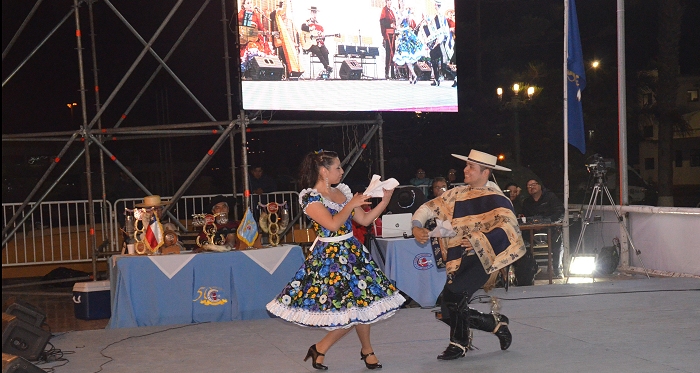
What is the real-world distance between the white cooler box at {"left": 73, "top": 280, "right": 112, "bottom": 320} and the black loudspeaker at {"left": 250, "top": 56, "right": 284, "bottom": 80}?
9.68ft

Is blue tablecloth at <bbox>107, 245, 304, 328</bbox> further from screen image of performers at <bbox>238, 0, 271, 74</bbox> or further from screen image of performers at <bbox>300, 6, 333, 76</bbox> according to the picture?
screen image of performers at <bbox>300, 6, 333, 76</bbox>

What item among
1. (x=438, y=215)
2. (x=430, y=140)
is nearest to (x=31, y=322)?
(x=438, y=215)

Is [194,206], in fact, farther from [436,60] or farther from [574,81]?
[574,81]

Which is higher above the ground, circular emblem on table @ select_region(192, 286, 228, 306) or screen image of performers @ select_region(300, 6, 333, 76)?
screen image of performers @ select_region(300, 6, 333, 76)

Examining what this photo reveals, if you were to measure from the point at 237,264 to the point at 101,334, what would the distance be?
147cm

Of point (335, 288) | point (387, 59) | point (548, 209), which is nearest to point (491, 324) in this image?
point (335, 288)

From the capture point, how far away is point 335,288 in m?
5.65

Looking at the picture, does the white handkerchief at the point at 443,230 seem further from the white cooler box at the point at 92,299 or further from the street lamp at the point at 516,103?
the street lamp at the point at 516,103

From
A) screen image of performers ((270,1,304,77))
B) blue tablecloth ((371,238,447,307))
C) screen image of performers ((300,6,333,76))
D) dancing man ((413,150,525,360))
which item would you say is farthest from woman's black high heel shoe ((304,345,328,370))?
screen image of performers ((300,6,333,76))

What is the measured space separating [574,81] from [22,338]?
799 centimetres

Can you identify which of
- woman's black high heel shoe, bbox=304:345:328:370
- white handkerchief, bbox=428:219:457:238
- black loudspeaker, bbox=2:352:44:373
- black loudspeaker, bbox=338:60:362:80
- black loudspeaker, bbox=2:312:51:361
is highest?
black loudspeaker, bbox=338:60:362:80

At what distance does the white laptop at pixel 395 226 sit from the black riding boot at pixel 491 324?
2.71m

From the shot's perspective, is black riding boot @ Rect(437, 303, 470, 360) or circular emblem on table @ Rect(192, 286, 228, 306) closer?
black riding boot @ Rect(437, 303, 470, 360)

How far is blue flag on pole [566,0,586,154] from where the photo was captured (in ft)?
36.9
